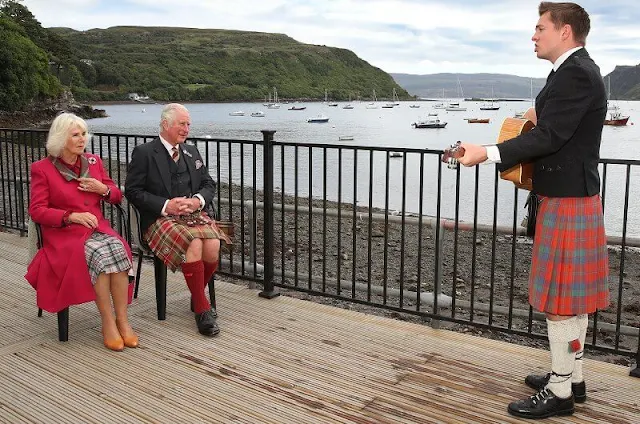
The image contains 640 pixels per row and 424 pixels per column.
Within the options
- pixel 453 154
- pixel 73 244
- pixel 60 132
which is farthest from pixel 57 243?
pixel 453 154

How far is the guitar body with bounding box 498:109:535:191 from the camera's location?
2.78 meters

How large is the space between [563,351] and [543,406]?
0.26 meters

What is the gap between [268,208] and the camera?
4.75m

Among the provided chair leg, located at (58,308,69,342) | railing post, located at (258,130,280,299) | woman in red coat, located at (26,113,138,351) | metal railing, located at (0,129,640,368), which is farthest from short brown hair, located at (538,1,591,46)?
chair leg, located at (58,308,69,342)

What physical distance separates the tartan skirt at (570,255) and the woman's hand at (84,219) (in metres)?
2.47

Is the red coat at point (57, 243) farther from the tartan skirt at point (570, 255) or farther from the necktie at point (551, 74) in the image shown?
the necktie at point (551, 74)

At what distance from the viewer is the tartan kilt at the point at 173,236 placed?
3928mm

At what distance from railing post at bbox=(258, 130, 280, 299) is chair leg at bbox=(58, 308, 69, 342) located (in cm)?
141

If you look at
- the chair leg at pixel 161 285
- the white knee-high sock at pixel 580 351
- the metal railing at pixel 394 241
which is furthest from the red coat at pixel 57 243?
the white knee-high sock at pixel 580 351

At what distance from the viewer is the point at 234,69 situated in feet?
472

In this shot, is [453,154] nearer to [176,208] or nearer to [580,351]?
[580,351]

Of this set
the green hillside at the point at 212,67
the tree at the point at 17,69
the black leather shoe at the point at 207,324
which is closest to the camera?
the black leather shoe at the point at 207,324

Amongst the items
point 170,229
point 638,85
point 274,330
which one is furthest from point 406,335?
point 638,85

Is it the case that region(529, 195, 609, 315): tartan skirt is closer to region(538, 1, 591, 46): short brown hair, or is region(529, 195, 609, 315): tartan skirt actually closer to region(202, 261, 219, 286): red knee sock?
region(538, 1, 591, 46): short brown hair
